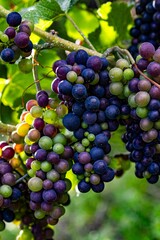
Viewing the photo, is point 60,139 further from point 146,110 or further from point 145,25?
point 145,25

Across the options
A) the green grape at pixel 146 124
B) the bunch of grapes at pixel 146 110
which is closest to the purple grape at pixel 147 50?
the bunch of grapes at pixel 146 110

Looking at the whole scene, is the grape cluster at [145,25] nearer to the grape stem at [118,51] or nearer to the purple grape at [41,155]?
the grape stem at [118,51]

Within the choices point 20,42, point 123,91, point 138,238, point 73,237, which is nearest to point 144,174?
point 123,91

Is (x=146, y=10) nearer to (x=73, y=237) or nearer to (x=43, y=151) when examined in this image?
(x=43, y=151)

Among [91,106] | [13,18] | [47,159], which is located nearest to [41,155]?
[47,159]

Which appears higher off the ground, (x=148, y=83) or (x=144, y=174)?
(x=148, y=83)

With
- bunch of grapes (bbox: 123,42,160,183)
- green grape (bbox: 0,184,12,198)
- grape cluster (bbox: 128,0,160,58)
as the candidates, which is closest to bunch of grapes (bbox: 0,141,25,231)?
green grape (bbox: 0,184,12,198)
